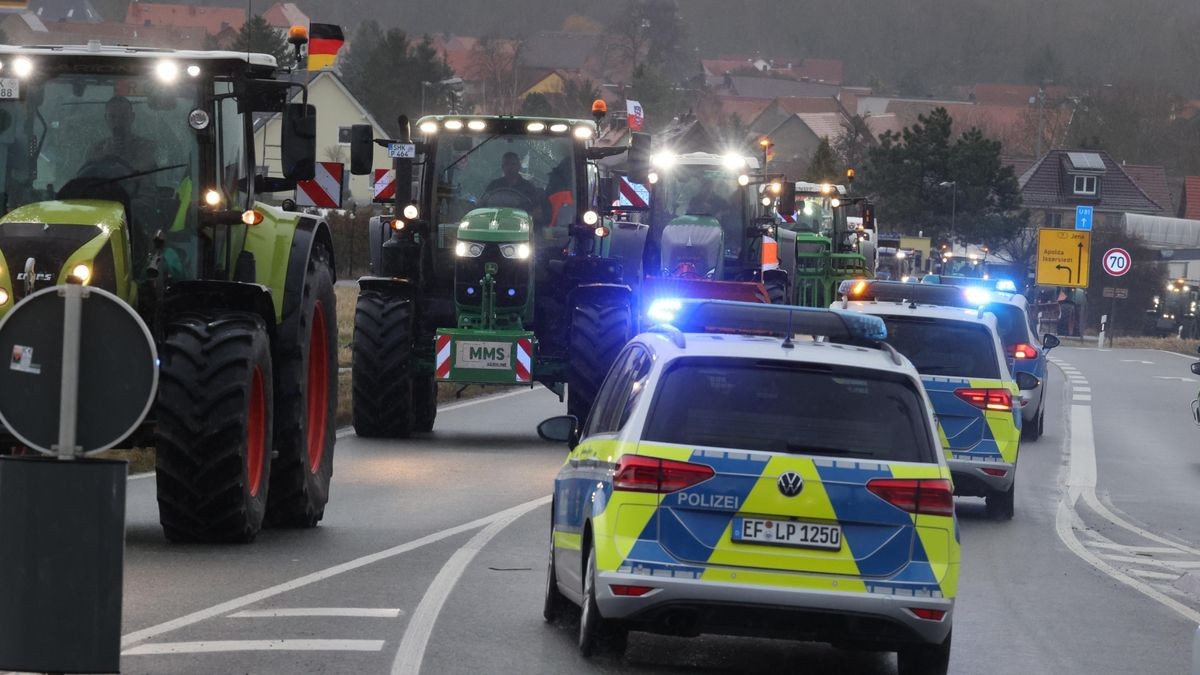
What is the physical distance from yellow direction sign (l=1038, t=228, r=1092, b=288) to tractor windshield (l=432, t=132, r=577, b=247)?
57413 mm

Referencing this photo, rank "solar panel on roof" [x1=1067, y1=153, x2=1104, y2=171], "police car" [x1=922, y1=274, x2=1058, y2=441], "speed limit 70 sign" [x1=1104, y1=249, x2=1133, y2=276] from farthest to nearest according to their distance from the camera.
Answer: "solar panel on roof" [x1=1067, y1=153, x2=1104, y2=171], "speed limit 70 sign" [x1=1104, y1=249, x2=1133, y2=276], "police car" [x1=922, y1=274, x2=1058, y2=441]

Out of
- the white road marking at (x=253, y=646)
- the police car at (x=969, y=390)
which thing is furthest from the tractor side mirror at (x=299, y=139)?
the police car at (x=969, y=390)

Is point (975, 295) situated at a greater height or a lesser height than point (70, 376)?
lesser

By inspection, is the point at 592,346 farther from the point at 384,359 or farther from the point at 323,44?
the point at 323,44

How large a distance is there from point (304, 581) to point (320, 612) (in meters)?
1.07

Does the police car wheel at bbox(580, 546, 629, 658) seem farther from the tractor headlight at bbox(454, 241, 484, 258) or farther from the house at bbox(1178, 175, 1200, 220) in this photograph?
the house at bbox(1178, 175, 1200, 220)

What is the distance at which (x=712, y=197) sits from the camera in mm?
34656

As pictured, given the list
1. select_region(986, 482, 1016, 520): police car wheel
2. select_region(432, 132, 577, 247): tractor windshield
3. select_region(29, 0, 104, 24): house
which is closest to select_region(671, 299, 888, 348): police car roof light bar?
select_region(986, 482, 1016, 520): police car wheel

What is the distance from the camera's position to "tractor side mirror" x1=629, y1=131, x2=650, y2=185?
848 inches

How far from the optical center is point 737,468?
9.00 metres

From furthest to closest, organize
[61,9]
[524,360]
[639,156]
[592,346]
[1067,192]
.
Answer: [61,9], [1067,192], [639,156], [524,360], [592,346]

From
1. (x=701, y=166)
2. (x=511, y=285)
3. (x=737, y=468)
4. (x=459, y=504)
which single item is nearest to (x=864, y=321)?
(x=737, y=468)

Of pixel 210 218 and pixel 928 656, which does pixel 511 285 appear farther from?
pixel 928 656

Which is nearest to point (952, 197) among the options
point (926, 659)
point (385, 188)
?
point (385, 188)
